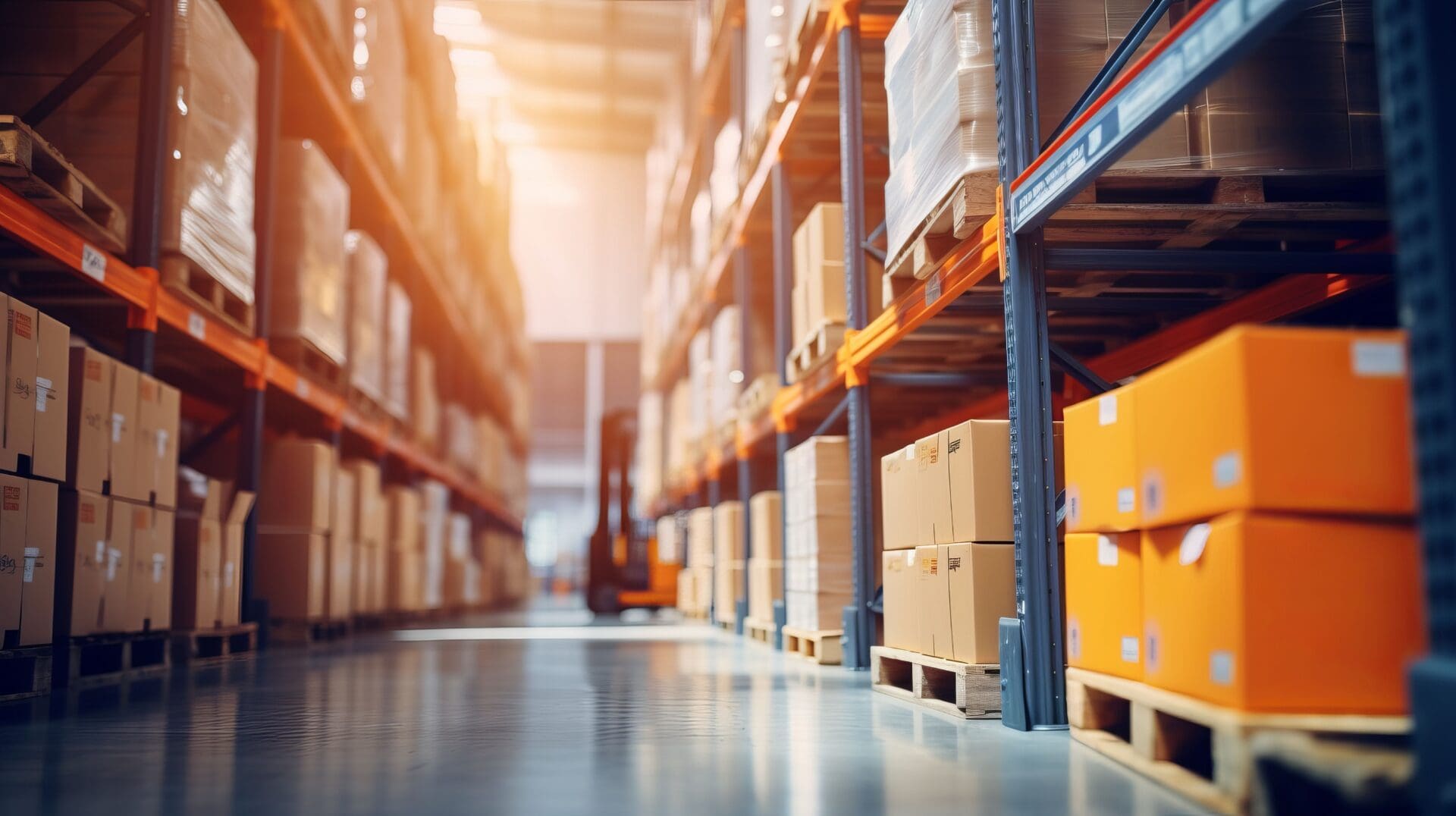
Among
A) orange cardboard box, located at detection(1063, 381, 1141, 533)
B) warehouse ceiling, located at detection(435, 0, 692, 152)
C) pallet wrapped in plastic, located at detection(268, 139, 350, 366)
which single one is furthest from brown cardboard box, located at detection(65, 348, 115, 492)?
warehouse ceiling, located at detection(435, 0, 692, 152)

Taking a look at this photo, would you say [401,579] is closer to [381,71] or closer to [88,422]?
[381,71]

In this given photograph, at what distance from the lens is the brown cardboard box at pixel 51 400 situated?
4.57 meters

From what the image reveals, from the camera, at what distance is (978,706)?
13.2ft

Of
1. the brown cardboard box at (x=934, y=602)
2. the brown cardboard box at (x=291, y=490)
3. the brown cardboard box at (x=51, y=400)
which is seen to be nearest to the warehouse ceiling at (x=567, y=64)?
the brown cardboard box at (x=291, y=490)

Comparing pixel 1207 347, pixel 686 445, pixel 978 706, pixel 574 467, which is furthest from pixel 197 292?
pixel 574 467

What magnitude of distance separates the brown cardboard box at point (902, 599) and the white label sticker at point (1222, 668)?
7.29 feet

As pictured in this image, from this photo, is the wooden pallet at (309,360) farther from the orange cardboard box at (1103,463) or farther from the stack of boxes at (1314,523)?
the stack of boxes at (1314,523)

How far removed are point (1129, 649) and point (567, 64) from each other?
2059 cm

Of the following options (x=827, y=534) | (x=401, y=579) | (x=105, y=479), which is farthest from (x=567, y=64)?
(x=105, y=479)

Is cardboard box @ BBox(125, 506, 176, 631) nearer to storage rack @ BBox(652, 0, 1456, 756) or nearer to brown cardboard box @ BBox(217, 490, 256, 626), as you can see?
brown cardboard box @ BBox(217, 490, 256, 626)

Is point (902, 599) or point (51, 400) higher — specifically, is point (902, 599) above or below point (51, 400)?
below

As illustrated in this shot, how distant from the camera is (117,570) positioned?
5371 millimetres

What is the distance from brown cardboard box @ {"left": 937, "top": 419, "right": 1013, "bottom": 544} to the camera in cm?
414

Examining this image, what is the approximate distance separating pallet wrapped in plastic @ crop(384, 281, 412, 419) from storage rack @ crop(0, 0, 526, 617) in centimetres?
28
